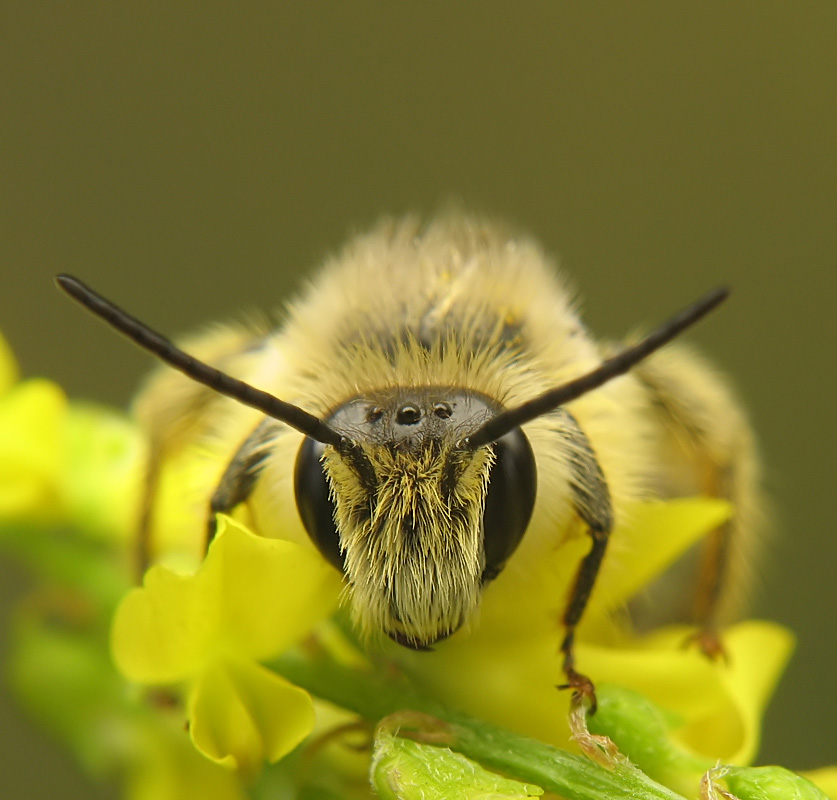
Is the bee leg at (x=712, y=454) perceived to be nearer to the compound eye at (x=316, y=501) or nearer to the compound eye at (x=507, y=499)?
the compound eye at (x=507, y=499)

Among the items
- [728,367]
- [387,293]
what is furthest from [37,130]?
[387,293]

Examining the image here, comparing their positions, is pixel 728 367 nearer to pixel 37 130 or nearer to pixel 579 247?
pixel 579 247

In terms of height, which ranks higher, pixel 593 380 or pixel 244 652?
pixel 593 380

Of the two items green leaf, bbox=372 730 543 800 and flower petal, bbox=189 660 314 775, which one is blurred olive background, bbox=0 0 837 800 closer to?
flower petal, bbox=189 660 314 775

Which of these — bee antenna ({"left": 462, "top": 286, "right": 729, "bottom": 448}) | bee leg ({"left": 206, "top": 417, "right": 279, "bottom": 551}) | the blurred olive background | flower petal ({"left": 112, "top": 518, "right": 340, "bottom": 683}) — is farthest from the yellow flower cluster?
the blurred olive background

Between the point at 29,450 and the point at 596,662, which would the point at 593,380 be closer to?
the point at 596,662

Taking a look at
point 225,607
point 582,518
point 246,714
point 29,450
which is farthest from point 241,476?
point 29,450
